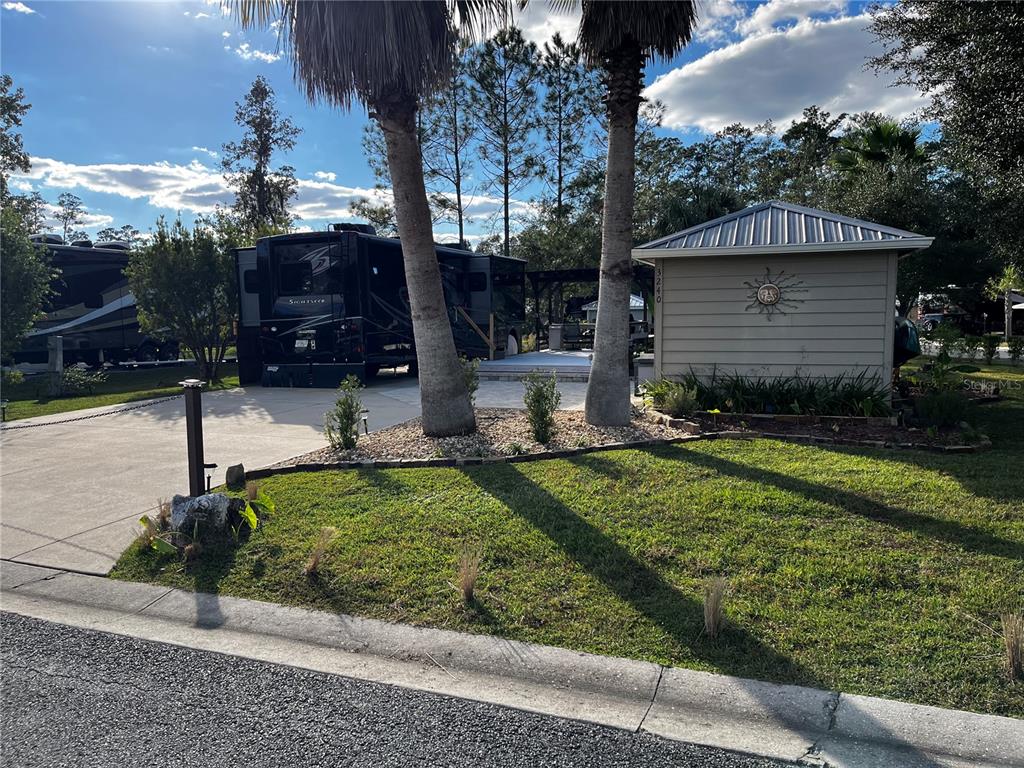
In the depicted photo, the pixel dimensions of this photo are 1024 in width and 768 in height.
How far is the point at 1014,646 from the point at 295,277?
12088 millimetres

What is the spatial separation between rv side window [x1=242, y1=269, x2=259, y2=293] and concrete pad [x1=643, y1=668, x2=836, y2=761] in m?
12.9

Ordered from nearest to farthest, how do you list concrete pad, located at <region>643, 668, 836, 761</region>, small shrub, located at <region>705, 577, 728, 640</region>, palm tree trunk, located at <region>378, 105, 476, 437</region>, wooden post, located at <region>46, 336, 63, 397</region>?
A: concrete pad, located at <region>643, 668, 836, 761</region> → small shrub, located at <region>705, 577, 728, 640</region> → palm tree trunk, located at <region>378, 105, 476, 437</region> → wooden post, located at <region>46, 336, 63, 397</region>

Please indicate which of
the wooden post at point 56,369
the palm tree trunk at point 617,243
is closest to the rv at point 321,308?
the wooden post at point 56,369

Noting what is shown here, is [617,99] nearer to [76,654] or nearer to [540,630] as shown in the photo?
[540,630]

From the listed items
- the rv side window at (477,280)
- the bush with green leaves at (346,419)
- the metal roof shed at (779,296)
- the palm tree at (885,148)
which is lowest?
the bush with green leaves at (346,419)

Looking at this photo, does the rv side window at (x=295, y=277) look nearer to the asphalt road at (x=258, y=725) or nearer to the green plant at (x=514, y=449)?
the green plant at (x=514, y=449)

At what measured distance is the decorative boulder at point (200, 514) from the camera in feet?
14.8

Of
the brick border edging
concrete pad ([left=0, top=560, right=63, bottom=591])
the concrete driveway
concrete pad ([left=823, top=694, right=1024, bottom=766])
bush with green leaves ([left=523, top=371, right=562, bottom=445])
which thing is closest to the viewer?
concrete pad ([left=823, top=694, right=1024, bottom=766])

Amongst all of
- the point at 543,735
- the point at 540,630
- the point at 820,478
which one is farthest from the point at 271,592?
the point at 820,478

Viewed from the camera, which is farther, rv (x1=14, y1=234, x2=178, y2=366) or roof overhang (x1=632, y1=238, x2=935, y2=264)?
rv (x1=14, y1=234, x2=178, y2=366)

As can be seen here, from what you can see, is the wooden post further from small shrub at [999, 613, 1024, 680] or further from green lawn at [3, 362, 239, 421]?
small shrub at [999, 613, 1024, 680]

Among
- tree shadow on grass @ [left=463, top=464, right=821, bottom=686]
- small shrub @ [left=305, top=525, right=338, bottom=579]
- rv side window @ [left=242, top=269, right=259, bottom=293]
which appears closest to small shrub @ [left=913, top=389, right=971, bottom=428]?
tree shadow on grass @ [left=463, top=464, right=821, bottom=686]

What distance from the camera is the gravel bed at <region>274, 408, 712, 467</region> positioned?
659 centimetres

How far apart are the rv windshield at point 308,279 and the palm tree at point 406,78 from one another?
→ 5.87 m
